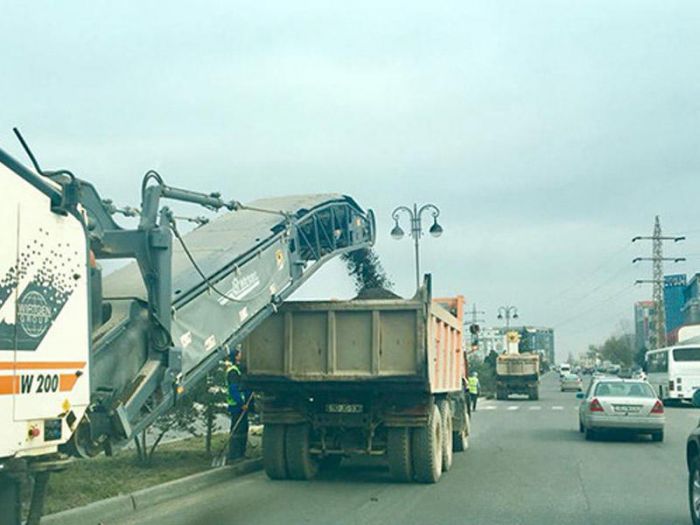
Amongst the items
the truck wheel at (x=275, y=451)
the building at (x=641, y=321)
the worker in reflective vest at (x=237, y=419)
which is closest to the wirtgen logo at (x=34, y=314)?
the truck wheel at (x=275, y=451)

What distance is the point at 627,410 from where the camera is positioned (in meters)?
20.1

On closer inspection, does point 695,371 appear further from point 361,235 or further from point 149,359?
point 149,359

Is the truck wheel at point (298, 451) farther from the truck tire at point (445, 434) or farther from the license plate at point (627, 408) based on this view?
the license plate at point (627, 408)

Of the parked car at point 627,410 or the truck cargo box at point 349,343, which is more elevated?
the truck cargo box at point 349,343

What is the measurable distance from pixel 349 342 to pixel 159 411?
4.56 metres

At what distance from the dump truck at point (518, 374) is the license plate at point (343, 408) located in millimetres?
38285

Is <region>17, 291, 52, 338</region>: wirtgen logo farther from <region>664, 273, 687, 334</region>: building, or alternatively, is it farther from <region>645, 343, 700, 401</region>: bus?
<region>664, 273, 687, 334</region>: building

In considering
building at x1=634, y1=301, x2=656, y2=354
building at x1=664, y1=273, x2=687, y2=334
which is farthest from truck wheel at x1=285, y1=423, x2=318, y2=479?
building at x1=634, y1=301, x2=656, y2=354

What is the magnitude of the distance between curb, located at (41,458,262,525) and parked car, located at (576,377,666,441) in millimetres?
8912

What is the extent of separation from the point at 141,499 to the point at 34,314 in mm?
5700

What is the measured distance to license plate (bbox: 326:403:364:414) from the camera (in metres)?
13.3

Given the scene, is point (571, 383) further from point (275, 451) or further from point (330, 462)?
point (275, 451)

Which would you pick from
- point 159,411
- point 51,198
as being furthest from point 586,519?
point 51,198

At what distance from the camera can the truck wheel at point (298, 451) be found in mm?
13516
